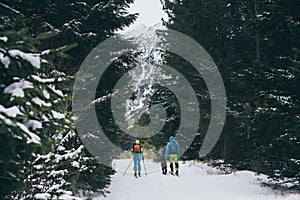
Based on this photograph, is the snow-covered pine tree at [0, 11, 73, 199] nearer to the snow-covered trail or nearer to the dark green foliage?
the dark green foliage

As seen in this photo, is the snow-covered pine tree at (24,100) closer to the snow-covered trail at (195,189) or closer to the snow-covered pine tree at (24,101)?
the snow-covered pine tree at (24,101)

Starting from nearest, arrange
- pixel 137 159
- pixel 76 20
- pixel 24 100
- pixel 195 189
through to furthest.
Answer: pixel 24 100
pixel 76 20
pixel 195 189
pixel 137 159

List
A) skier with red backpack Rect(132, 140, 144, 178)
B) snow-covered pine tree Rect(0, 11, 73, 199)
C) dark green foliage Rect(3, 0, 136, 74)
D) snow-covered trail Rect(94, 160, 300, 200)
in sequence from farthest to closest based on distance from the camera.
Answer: skier with red backpack Rect(132, 140, 144, 178), snow-covered trail Rect(94, 160, 300, 200), dark green foliage Rect(3, 0, 136, 74), snow-covered pine tree Rect(0, 11, 73, 199)

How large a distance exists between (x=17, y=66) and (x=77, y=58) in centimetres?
808

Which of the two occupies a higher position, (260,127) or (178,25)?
(178,25)

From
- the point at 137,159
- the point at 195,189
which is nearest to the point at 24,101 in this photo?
the point at 195,189

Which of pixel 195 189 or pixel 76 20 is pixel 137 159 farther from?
pixel 76 20

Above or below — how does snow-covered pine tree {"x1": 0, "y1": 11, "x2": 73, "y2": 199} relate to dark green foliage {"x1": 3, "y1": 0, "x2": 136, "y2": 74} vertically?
below

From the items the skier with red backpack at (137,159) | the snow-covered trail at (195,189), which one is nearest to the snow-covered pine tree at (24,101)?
the snow-covered trail at (195,189)

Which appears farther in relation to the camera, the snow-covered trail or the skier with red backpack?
the skier with red backpack

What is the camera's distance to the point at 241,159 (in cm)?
1956

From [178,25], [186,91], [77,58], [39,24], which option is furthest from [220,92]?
[39,24]

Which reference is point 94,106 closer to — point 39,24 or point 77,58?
point 77,58

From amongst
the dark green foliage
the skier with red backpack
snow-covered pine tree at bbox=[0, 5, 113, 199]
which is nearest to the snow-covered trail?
the skier with red backpack
